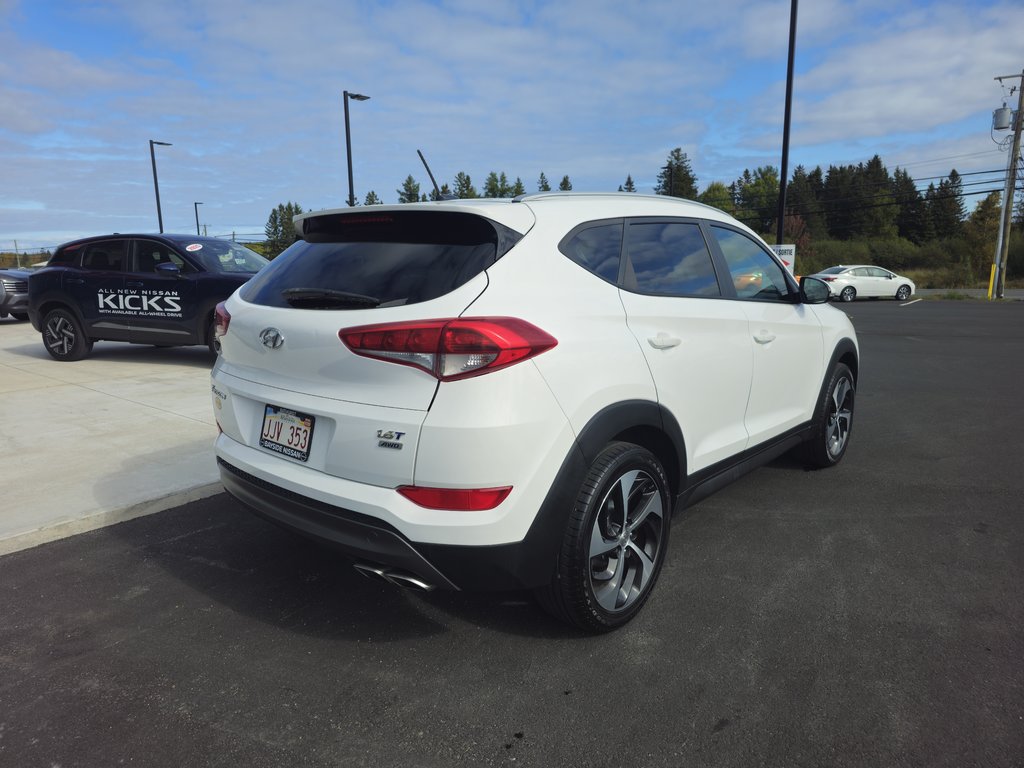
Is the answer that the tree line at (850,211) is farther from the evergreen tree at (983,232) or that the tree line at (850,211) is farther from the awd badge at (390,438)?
the awd badge at (390,438)

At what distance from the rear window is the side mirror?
2.61 meters

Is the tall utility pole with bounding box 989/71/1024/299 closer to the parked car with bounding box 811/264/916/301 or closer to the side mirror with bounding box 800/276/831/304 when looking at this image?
the parked car with bounding box 811/264/916/301

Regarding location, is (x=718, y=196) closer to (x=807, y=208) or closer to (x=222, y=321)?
(x=807, y=208)

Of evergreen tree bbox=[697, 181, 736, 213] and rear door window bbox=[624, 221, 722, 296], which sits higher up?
evergreen tree bbox=[697, 181, 736, 213]

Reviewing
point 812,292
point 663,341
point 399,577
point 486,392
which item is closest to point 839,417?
point 812,292

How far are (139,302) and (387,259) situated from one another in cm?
810

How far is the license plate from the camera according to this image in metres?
2.62

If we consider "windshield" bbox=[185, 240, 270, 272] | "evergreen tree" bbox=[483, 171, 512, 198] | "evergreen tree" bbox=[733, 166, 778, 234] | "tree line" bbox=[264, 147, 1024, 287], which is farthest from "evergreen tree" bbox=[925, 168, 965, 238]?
"windshield" bbox=[185, 240, 270, 272]

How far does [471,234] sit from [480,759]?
180 cm

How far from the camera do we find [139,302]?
9.31 m

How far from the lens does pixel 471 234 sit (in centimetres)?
260

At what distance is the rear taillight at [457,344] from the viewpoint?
7.54 feet

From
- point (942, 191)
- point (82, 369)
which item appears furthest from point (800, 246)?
point (82, 369)

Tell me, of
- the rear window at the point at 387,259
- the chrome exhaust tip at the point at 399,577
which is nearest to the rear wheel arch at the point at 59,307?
the rear window at the point at 387,259
